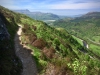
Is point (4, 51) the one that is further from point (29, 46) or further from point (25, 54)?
point (29, 46)

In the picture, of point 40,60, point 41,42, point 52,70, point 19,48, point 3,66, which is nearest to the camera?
point 3,66

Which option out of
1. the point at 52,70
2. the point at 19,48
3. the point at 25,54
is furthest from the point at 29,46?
the point at 52,70

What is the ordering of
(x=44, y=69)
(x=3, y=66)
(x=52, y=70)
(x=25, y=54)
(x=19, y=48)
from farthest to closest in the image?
1. (x=19, y=48)
2. (x=25, y=54)
3. (x=44, y=69)
4. (x=52, y=70)
5. (x=3, y=66)

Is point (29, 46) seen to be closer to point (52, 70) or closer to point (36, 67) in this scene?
point (36, 67)

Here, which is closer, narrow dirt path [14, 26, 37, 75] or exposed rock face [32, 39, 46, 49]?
narrow dirt path [14, 26, 37, 75]

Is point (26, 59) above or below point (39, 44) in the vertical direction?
below

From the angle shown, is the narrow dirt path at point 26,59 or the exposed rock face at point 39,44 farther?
the exposed rock face at point 39,44

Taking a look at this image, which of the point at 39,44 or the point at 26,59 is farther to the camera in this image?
the point at 39,44

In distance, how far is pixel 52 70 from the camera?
69.3ft

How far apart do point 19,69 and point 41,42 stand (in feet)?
37.1

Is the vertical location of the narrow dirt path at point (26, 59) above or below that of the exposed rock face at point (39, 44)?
below

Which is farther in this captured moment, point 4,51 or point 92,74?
point 4,51

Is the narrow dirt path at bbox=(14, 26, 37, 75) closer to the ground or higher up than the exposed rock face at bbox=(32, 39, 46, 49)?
closer to the ground

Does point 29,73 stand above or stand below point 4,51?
below
